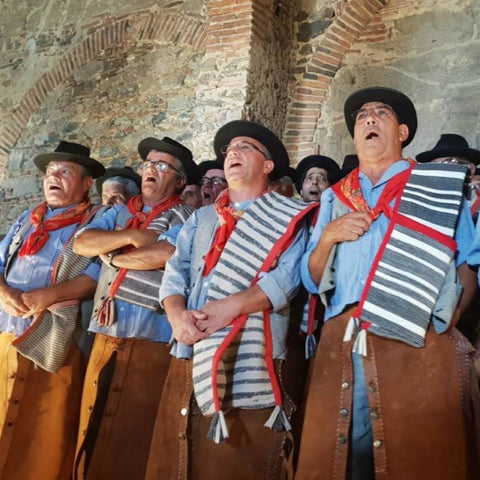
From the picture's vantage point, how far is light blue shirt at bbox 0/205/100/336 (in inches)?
139

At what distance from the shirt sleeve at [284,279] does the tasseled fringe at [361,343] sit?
0.42m

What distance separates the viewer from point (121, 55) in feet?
25.0

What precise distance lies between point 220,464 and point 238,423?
19 cm

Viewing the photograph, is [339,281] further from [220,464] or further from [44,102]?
[44,102]

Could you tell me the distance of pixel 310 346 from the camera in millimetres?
2639

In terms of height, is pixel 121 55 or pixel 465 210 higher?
pixel 121 55

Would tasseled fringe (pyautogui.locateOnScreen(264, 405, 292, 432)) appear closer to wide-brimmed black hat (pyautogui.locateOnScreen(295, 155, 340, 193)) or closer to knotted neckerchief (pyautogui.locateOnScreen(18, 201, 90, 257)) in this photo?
knotted neckerchief (pyautogui.locateOnScreen(18, 201, 90, 257))

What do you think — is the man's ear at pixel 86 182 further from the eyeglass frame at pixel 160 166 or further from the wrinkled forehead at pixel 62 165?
the eyeglass frame at pixel 160 166

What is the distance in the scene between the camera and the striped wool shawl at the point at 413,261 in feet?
7.45

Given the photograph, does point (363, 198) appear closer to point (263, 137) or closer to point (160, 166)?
point (263, 137)

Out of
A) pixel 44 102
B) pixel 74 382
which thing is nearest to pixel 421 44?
pixel 74 382

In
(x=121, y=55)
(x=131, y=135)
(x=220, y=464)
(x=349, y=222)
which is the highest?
(x=121, y=55)

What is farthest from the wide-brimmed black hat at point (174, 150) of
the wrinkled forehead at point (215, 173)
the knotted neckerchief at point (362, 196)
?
the knotted neckerchief at point (362, 196)

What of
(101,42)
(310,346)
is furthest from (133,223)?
(101,42)
